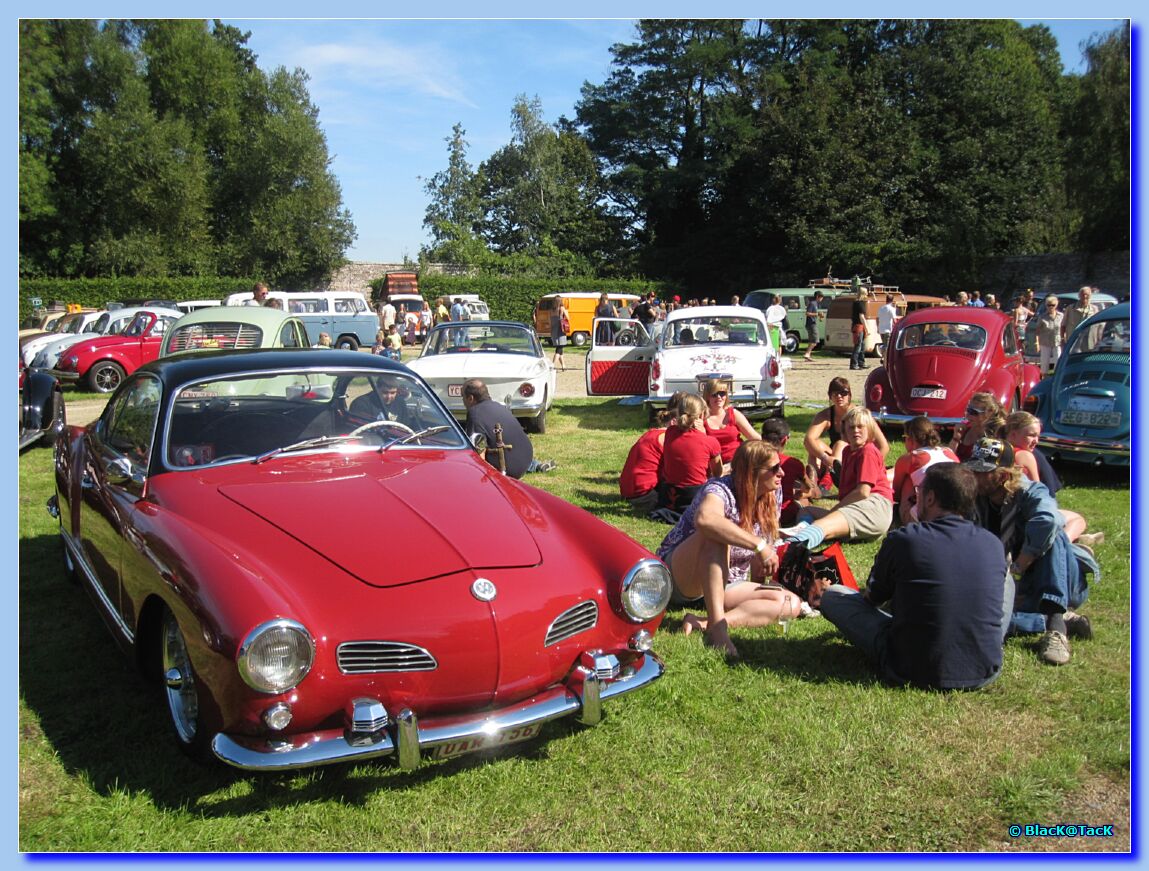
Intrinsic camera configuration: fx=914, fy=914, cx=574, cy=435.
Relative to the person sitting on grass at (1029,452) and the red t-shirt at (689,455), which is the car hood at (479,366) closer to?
the red t-shirt at (689,455)

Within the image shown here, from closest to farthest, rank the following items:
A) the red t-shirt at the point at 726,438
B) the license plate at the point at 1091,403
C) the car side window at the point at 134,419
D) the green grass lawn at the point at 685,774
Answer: the green grass lawn at the point at 685,774, the car side window at the point at 134,419, the red t-shirt at the point at 726,438, the license plate at the point at 1091,403

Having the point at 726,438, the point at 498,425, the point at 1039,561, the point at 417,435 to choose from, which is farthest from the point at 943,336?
the point at 417,435

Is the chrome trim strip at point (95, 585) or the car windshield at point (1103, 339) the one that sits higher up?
the car windshield at point (1103, 339)

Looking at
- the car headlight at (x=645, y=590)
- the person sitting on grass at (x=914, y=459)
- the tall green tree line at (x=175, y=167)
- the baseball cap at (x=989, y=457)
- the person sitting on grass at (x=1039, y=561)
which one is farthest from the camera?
the tall green tree line at (x=175, y=167)

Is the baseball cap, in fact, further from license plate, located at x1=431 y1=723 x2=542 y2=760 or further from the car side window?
the car side window

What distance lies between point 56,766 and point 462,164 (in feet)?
170

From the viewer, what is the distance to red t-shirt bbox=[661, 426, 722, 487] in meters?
7.29

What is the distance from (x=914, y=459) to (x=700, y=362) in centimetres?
646

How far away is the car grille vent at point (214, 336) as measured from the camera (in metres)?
12.8

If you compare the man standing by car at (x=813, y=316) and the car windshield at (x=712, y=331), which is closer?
the car windshield at (x=712, y=331)

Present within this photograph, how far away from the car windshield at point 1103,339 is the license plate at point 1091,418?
2.92 feet

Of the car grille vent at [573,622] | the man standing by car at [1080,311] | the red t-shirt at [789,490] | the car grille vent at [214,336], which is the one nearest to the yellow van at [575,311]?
the man standing by car at [1080,311]

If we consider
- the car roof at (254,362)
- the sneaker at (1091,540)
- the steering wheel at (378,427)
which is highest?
the car roof at (254,362)

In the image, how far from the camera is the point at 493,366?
39.2ft
